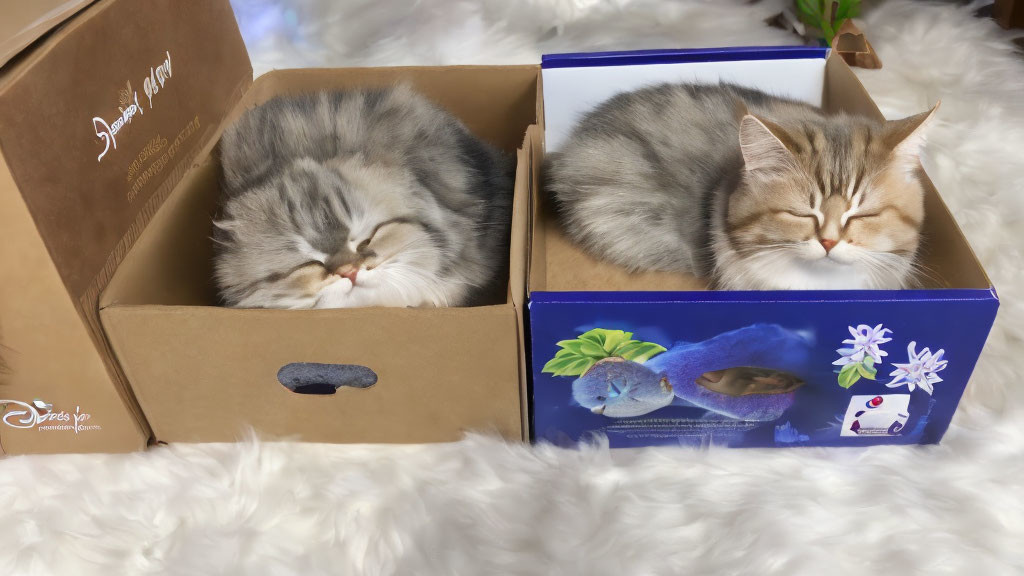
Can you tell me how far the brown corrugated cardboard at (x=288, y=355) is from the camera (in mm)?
923

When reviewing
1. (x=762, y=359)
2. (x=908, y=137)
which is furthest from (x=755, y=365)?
(x=908, y=137)

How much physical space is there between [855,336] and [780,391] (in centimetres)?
13

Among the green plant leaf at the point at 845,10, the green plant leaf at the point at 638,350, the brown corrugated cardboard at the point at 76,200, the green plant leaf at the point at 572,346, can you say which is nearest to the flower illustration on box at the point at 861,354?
the green plant leaf at the point at 638,350

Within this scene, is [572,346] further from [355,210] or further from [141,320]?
[141,320]

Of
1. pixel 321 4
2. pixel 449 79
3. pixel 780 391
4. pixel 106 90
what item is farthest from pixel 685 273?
pixel 321 4

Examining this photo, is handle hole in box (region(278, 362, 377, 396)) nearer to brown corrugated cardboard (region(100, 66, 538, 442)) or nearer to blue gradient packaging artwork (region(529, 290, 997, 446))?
brown corrugated cardboard (region(100, 66, 538, 442))

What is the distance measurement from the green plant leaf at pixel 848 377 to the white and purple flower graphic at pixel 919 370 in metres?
0.05

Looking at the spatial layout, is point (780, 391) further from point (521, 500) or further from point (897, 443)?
point (521, 500)

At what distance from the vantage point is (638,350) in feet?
3.11

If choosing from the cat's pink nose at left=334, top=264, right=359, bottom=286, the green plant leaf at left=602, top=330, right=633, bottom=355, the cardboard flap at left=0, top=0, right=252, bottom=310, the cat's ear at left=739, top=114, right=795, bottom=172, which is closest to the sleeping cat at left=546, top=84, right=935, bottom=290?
the cat's ear at left=739, top=114, right=795, bottom=172

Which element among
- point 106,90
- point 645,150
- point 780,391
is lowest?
point 780,391

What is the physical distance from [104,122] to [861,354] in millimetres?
1134

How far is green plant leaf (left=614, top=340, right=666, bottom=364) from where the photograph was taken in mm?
938

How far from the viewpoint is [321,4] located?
2.06 meters
